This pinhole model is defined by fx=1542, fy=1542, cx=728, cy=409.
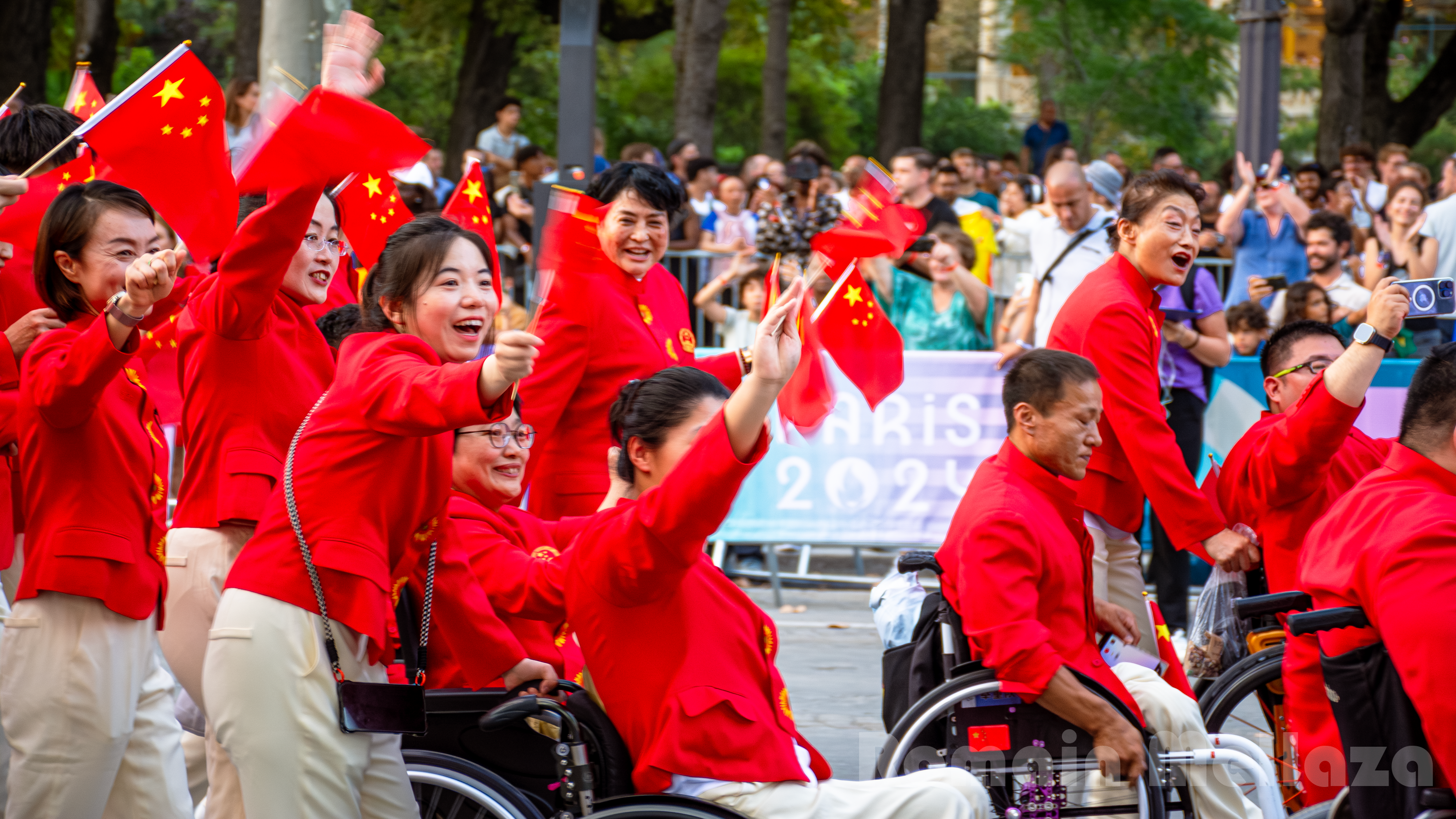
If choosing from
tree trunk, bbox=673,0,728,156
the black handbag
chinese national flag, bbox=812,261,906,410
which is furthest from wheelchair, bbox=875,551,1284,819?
tree trunk, bbox=673,0,728,156

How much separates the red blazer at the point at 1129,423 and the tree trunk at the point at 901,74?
1498 cm

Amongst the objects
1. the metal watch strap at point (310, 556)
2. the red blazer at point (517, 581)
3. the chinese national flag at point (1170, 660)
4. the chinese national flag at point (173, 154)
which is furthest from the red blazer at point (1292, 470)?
the chinese national flag at point (173, 154)

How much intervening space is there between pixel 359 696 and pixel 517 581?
2.26 ft

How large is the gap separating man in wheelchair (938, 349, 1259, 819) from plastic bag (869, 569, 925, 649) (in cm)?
30

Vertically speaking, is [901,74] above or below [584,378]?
above

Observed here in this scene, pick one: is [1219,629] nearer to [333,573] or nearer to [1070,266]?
[333,573]

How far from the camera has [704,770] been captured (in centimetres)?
301

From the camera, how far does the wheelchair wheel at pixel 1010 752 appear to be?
389 cm

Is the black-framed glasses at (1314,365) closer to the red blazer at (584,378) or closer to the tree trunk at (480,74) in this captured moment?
the red blazer at (584,378)

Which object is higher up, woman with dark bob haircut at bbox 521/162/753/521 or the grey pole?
the grey pole

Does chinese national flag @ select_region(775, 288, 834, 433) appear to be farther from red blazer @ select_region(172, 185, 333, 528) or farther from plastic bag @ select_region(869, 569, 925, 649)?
red blazer @ select_region(172, 185, 333, 528)

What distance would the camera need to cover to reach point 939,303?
8.44 metres

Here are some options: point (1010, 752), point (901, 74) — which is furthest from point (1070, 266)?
point (901, 74)

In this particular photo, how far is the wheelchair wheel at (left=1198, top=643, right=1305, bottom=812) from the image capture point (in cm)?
454
